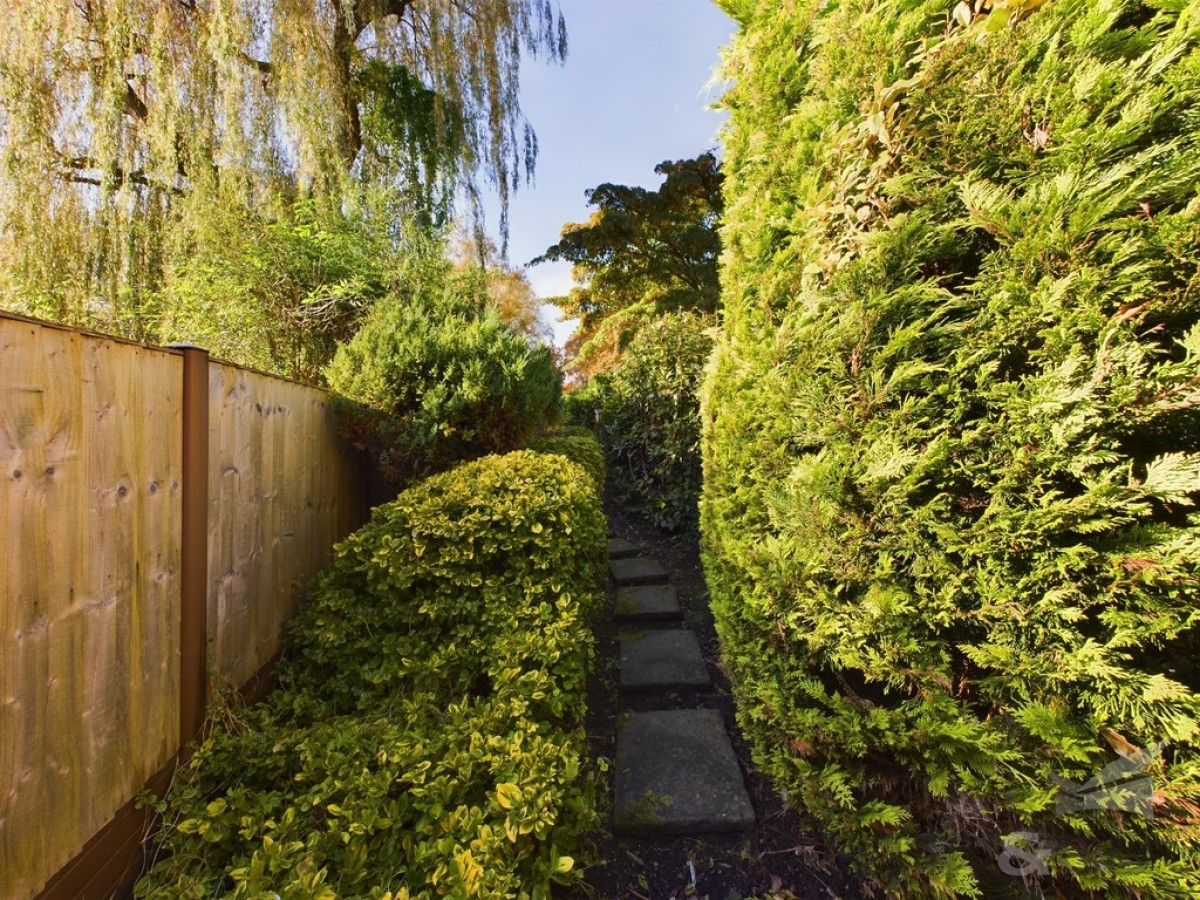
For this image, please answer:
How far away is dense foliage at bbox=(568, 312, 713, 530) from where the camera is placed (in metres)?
4.62

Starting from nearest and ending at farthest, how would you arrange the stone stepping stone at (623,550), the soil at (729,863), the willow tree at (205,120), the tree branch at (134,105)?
the soil at (729,863) < the stone stepping stone at (623,550) < the willow tree at (205,120) < the tree branch at (134,105)

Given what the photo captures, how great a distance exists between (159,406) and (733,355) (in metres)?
2.02

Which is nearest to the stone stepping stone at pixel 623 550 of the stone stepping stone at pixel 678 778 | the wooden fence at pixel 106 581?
the stone stepping stone at pixel 678 778

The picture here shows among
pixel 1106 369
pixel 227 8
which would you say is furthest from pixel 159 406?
pixel 227 8

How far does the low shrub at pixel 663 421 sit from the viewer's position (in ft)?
15.1

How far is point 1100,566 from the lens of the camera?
39.0 inches

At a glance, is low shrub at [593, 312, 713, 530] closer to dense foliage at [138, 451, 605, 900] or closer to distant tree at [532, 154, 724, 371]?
dense foliage at [138, 451, 605, 900]

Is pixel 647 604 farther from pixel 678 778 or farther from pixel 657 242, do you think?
pixel 657 242

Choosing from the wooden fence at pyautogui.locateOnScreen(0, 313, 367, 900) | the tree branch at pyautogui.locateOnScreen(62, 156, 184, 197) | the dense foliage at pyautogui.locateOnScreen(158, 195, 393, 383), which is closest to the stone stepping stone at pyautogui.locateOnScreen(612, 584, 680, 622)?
the wooden fence at pyautogui.locateOnScreen(0, 313, 367, 900)

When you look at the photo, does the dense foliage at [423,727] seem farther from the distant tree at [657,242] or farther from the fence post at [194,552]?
the distant tree at [657,242]

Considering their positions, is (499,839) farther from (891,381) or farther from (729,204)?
(729,204)

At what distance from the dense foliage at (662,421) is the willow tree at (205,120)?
9.66 ft

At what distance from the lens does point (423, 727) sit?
5.05 ft

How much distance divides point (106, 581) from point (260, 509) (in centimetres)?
83
